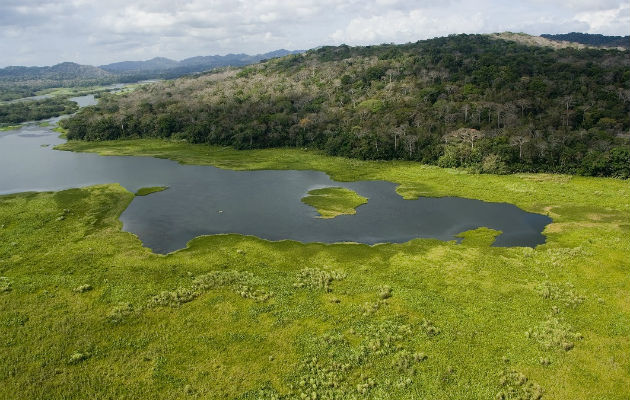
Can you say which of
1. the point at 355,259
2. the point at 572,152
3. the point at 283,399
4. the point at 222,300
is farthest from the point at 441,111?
the point at 283,399

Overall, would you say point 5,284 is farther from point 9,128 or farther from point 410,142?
point 9,128

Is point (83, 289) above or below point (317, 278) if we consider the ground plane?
above

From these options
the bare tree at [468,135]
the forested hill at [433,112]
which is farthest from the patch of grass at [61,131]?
the bare tree at [468,135]

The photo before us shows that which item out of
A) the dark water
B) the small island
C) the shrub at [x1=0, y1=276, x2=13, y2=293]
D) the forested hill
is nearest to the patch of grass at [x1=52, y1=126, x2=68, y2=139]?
the forested hill

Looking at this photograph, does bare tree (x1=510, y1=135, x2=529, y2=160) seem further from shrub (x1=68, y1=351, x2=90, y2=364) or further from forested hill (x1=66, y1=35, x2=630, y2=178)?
shrub (x1=68, y1=351, x2=90, y2=364)

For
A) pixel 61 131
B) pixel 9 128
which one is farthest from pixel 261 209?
pixel 9 128

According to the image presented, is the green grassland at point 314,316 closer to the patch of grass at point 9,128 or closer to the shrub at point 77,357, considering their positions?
the shrub at point 77,357

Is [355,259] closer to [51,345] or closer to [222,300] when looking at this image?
[222,300]
